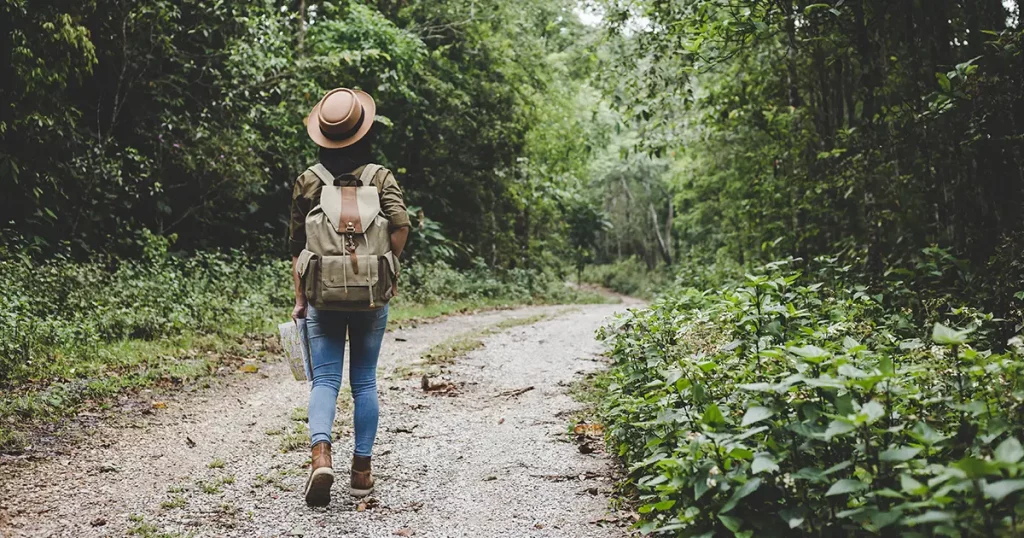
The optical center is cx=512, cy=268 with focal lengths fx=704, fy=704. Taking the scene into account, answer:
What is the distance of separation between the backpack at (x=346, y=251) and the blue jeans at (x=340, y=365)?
0.17m

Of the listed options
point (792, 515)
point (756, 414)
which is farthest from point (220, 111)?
point (792, 515)

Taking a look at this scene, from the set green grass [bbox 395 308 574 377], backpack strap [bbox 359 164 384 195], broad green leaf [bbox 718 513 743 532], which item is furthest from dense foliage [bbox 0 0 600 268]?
broad green leaf [bbox 718 513 743 532]

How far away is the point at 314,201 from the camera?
13.1ft

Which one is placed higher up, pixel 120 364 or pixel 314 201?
pixel 314 201

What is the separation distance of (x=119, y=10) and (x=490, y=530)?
1146 cm

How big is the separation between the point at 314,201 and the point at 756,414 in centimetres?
261

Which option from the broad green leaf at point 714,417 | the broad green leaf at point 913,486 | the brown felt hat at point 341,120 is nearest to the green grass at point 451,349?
the brown felt hat at point 341,120

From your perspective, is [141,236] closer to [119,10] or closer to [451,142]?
[119,10]

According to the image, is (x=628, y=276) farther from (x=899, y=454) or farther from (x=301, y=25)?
(x=899, y=454)

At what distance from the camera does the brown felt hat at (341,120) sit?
13.3 ft

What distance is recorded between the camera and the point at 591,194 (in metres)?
44.0

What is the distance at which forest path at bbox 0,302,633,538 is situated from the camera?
3.68 metres

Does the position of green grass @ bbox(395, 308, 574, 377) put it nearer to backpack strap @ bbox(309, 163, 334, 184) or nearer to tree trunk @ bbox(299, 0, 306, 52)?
backpack strap @ bbox(309, 163, 334, 184)

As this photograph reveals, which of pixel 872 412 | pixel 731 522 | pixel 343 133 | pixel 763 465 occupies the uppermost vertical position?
pixel 343 133
